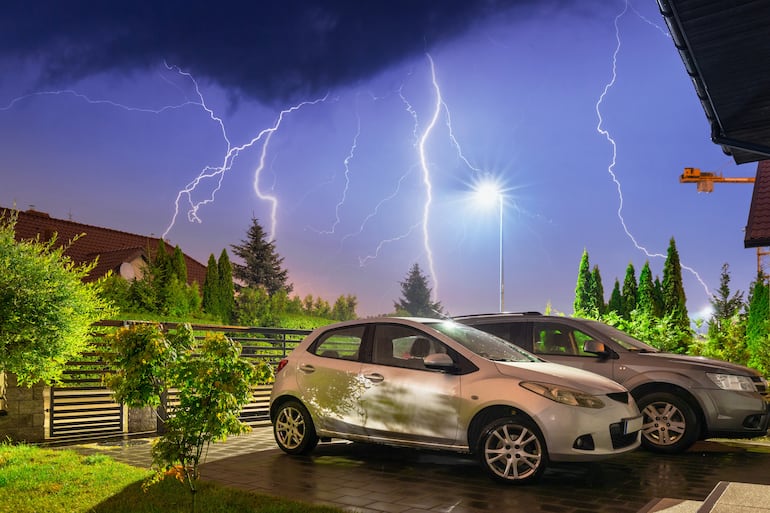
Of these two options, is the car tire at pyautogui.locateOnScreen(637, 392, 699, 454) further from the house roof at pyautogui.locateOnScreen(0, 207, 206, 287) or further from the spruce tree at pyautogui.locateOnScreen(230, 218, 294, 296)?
the spruce tree at pyautogui.locateOnScreen(230, 218, 294, 296)

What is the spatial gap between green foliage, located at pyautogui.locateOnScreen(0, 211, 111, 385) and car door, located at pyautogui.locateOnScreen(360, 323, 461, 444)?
411 cm

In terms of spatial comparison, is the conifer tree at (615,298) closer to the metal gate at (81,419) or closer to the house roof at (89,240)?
the house roof at (89,240)

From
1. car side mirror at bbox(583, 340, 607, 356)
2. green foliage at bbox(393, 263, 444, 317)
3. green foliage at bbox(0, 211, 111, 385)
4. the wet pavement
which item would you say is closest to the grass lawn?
the wet pavement

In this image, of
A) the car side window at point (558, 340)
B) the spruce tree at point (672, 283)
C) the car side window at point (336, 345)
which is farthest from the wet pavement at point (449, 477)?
the spruce tree at point (672, 283)

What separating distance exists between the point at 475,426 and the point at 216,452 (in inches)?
146

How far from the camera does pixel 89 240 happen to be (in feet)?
129

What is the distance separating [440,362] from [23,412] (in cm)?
618

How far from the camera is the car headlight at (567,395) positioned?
23.3ft

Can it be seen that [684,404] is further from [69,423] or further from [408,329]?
[69,423]

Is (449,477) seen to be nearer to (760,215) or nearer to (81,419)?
(81,419)

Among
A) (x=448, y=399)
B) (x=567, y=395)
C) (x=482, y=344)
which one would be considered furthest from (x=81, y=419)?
(x=567, y=395)

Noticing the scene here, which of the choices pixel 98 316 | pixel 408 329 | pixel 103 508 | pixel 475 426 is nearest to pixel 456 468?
pixel 475 426

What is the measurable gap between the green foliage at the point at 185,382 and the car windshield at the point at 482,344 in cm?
280

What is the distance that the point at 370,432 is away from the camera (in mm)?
8203
